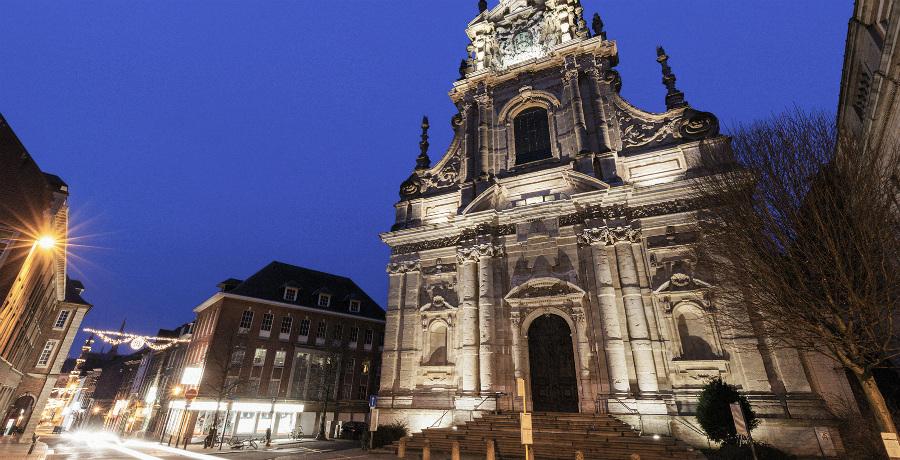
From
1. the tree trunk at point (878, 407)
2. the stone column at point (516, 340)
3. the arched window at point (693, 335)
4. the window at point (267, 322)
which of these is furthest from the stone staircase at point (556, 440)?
the window at point (267, 322)

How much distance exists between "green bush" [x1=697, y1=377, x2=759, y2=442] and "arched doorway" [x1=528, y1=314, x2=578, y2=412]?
5.33 meters

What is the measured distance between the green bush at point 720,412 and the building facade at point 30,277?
21838 mm

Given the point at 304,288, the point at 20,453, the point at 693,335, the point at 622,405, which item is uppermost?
the point at 304,288

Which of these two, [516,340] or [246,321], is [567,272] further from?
[246,321]

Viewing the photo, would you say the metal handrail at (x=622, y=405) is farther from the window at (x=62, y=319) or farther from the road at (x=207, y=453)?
the window at (x=62, y=319)

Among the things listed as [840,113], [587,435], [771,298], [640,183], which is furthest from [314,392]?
[840,113]

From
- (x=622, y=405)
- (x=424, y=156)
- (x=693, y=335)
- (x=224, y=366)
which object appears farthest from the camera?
(x=224, y=366)

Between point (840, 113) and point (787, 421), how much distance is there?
1176 centimetres

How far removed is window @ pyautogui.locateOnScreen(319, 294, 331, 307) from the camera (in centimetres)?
3642

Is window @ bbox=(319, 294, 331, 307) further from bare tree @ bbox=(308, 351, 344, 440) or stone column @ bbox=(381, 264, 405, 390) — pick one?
stone column @ bbox=(381, 264, 405, 390)

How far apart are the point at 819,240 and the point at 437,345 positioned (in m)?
15.4

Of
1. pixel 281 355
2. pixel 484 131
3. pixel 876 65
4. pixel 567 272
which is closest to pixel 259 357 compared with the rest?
pixel 281 355

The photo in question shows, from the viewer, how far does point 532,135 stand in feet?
77.9

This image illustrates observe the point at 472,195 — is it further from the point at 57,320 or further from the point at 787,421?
the point at 57,320
